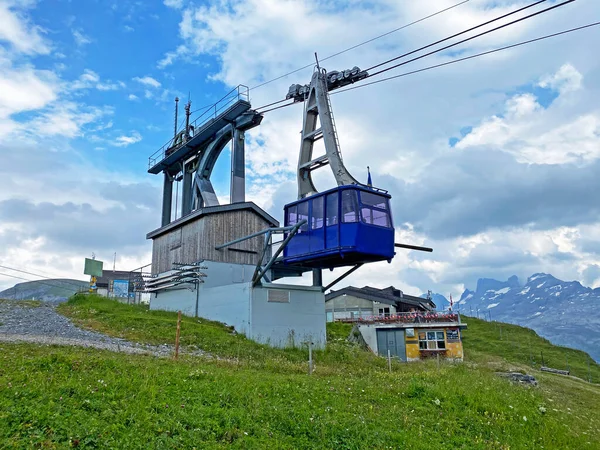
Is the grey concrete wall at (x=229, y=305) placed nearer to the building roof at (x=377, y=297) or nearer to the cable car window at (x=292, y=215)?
the cable car window at (x=292, y=215)

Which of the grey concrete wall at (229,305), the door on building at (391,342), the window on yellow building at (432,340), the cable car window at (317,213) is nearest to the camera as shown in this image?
the cable car window at (317,213)

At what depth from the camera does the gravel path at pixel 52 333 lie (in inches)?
524

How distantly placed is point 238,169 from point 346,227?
13182 millimetres

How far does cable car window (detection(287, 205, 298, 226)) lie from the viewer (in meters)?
19.3

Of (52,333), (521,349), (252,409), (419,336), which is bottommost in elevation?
(521,349)

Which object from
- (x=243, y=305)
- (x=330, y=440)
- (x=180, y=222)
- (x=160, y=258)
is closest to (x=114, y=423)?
(x=330, y=440)

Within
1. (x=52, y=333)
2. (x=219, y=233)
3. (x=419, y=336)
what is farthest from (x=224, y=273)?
(x=419, y=336)

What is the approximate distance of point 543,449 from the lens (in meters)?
8.42

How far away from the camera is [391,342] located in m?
33.7

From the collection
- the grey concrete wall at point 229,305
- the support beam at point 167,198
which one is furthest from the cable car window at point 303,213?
the support beam at point 167,198

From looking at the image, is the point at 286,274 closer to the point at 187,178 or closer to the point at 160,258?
the point at 160,258

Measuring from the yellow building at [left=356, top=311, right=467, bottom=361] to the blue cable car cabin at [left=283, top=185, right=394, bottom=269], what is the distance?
1656 cm

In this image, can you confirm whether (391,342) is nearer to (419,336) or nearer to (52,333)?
(419,336)

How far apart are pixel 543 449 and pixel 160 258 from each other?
83.1 ft
